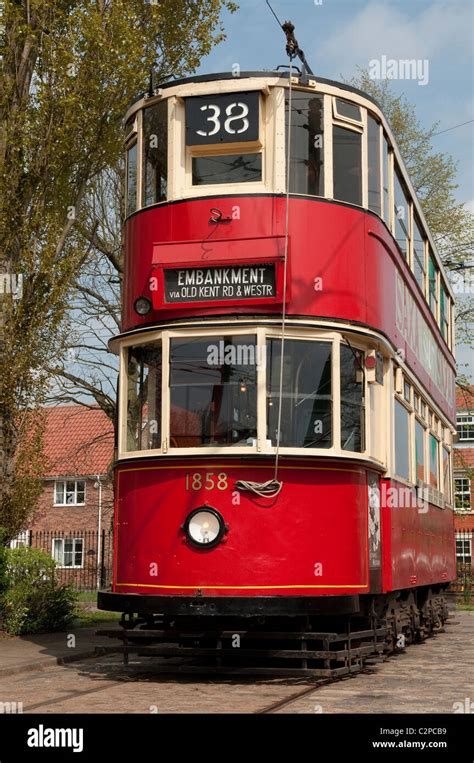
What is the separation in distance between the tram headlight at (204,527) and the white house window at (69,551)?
31.4m

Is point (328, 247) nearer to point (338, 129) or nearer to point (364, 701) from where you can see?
point (338, 129)

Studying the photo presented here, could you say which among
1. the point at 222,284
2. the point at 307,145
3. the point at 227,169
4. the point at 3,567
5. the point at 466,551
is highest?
the point at 307,145

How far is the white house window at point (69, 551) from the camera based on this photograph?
41812mm

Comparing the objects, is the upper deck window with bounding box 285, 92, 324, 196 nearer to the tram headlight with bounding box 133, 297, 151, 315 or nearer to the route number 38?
the route number 38

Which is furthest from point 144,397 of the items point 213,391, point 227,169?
point 227,169

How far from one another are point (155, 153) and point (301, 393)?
2.92 metres

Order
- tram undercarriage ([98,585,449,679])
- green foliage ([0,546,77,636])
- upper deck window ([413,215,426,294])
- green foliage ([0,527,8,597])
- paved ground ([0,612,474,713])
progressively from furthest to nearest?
green foliage ([0,527,8,597]) → green foliage ([0,546,77,636]) → upper deck window ([413,215,426,294]) → tram undercarriage ([98,585,449,679]) → paved ground ([0,612,474,713])

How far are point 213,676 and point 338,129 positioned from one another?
17.8 ft

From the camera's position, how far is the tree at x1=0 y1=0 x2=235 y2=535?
17000mm

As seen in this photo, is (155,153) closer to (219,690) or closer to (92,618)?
(219,690)

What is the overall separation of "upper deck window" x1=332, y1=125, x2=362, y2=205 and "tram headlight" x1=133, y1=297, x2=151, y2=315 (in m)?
2.12

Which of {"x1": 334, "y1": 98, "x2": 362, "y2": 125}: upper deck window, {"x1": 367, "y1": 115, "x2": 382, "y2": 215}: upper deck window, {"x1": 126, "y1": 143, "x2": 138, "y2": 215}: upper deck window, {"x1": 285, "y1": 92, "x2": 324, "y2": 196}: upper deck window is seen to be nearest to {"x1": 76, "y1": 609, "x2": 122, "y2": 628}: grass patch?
{"x1": 126, "y1": 143, "x2": 138, "y2": 215}: upper deck window

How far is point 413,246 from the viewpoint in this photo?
15422mm

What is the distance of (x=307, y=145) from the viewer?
447 inches
